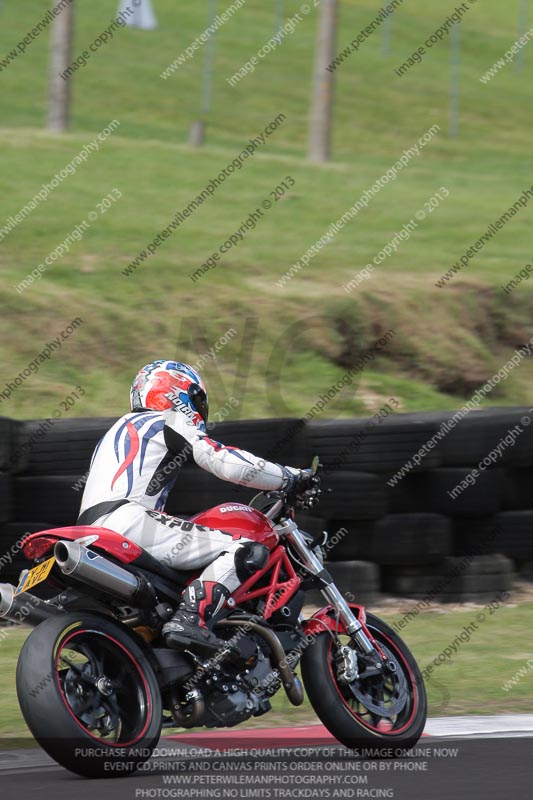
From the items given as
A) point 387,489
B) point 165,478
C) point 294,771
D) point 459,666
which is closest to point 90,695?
point 294,771

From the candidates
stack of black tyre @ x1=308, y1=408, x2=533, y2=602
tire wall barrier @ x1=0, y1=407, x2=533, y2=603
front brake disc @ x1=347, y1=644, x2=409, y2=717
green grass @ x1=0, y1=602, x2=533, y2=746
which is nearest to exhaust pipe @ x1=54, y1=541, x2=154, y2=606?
front brake disc @ x1=347, y1=644, x2=409, y2=717

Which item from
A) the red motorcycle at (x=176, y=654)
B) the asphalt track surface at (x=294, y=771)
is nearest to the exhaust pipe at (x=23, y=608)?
the red motorcycle at (x=176, y=654)

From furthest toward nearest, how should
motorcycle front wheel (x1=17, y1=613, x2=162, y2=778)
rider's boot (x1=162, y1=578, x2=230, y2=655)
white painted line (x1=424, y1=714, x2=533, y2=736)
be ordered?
white painted line (x1=424, y1=714, x2=533, y2=736) → rider's boot (x1=162, y1=578, x2=230, y2=655) → motorcycle front wheel (x1=17, y1=613, x2=162, y2=778)

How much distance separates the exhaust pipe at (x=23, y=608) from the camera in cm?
522

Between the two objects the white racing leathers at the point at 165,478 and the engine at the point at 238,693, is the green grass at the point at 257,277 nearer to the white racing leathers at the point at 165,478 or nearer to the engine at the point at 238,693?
the white racing leathers at the point at 165,478

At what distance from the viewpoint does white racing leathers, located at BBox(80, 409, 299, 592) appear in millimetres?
5715

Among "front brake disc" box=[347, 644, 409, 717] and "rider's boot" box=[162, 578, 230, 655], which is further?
"front brake disc" box=[347, 644, 409, 717]

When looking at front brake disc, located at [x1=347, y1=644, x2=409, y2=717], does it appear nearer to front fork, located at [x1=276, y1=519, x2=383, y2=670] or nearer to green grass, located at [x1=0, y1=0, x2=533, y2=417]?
front fork, located at [x1=276, y1=519, x2=383, y2=670]

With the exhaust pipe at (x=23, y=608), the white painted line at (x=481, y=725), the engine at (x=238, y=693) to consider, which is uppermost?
the exhaust pipe at (x=23, y=608)

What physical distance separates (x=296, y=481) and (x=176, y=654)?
0.93 meters

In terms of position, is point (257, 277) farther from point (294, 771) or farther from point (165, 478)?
point (294, 771)

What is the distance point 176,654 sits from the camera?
18.3ft

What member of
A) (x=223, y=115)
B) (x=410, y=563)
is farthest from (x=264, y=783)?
(x=223, y=115)

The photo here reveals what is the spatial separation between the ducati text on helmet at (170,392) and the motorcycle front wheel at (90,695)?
1.08 meters
